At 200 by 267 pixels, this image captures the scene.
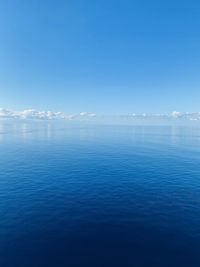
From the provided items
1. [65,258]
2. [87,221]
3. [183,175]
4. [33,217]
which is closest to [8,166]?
[33,217]

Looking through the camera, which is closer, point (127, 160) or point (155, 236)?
point (155, 236)

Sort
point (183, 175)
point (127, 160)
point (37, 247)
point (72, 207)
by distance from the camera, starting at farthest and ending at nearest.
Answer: point (127, 160) → point (183, 175) → point (72, 207) → point (37, 247)

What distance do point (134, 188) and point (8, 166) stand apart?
38856 mm

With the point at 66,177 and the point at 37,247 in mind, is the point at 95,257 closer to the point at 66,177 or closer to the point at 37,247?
the point at 37,247

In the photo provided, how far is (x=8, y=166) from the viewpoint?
51.8 meters

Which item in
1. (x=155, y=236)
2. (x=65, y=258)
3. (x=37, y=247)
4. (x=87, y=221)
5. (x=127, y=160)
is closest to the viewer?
(x=65, y=258)

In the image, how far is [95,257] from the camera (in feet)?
63.2

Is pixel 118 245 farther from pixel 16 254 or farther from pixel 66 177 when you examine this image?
pixel 66 177

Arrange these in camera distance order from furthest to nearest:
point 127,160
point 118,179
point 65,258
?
point 127,160, point 118,179, point 65,258

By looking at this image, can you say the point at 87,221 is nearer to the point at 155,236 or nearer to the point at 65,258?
the point at 65,258

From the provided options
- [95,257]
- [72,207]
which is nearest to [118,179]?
[72,207]

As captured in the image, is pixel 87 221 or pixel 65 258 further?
pixel 87 221

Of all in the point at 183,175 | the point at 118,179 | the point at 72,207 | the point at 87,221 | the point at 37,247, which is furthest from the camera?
the point at 183,175

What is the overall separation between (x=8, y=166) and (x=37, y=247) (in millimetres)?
37705
